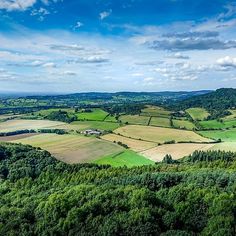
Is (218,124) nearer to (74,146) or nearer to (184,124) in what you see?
(184,124)

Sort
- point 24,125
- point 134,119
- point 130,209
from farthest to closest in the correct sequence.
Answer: point 134,119, point 24,125, point 130,209

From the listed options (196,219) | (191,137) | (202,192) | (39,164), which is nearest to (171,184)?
(202,192)

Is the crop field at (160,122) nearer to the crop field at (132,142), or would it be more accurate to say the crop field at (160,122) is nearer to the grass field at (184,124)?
the grass field at (184,124)

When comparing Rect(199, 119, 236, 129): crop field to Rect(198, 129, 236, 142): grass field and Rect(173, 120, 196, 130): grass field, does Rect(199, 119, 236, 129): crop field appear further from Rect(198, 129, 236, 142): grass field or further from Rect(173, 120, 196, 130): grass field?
Rect(198, 129, 236, 142): grass field

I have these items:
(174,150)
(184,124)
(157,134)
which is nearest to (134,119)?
(184,124)

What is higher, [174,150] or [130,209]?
[130,209]

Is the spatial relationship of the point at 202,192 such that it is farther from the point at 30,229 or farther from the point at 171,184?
the point at 30,229
